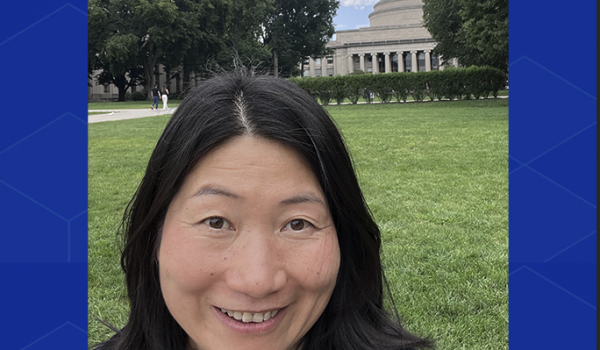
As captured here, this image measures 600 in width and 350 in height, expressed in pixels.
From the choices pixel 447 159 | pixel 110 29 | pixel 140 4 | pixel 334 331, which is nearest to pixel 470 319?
pixel 334 331

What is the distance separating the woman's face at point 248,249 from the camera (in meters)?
1.19

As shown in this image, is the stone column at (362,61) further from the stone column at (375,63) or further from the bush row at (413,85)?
the bush row at (413,85)

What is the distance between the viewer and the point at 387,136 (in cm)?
1180

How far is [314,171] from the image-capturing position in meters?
1.31

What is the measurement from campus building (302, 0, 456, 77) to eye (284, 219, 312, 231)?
7410 centimetres

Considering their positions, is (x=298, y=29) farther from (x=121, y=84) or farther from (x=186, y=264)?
(x=186, y=264)

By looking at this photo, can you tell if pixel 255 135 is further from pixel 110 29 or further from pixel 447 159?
pixel 110 29

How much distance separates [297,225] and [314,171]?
0.16m

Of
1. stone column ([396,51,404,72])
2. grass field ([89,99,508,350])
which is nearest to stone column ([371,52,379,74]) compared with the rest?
stone column ([396,51,404,72])

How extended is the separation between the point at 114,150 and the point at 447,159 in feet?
21.0

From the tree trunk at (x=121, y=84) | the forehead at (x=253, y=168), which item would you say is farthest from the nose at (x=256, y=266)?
the tree trunk at (x=121, y=84)

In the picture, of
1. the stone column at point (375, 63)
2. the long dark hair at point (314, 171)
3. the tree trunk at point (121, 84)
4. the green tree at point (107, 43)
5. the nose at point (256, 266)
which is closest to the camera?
the nose at point (256, 266)

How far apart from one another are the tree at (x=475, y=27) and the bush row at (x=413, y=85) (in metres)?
1.10

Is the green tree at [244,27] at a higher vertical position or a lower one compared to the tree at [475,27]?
higher
